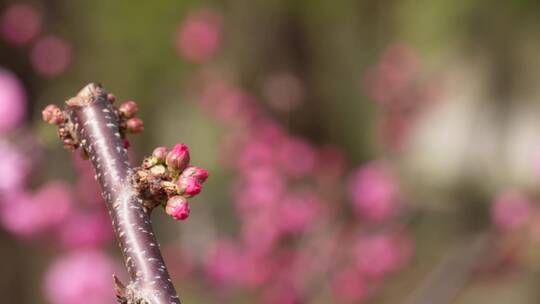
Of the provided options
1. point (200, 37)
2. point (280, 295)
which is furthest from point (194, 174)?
point (200, 37)

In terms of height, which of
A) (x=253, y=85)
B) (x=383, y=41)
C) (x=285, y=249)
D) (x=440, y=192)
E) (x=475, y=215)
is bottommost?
(x=285, y=249)

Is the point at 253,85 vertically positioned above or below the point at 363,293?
above

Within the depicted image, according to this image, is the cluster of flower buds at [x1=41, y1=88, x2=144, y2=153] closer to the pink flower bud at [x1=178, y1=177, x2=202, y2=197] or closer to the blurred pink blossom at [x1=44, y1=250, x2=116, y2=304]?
the pink flower bud at [x1=178, y1=177, x2=202, y2=197]

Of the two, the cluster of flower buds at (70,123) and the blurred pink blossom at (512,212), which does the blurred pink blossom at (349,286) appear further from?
the cluster of flower buds at (70,123)

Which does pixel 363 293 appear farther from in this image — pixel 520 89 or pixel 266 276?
pixel 520 89

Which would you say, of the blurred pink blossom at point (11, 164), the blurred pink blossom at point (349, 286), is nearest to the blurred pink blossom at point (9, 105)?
the blurred pink blossom at point (11, 164)

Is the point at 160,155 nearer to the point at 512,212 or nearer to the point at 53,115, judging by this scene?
the point at 53,115

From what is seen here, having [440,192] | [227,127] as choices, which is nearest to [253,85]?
[227,127]
